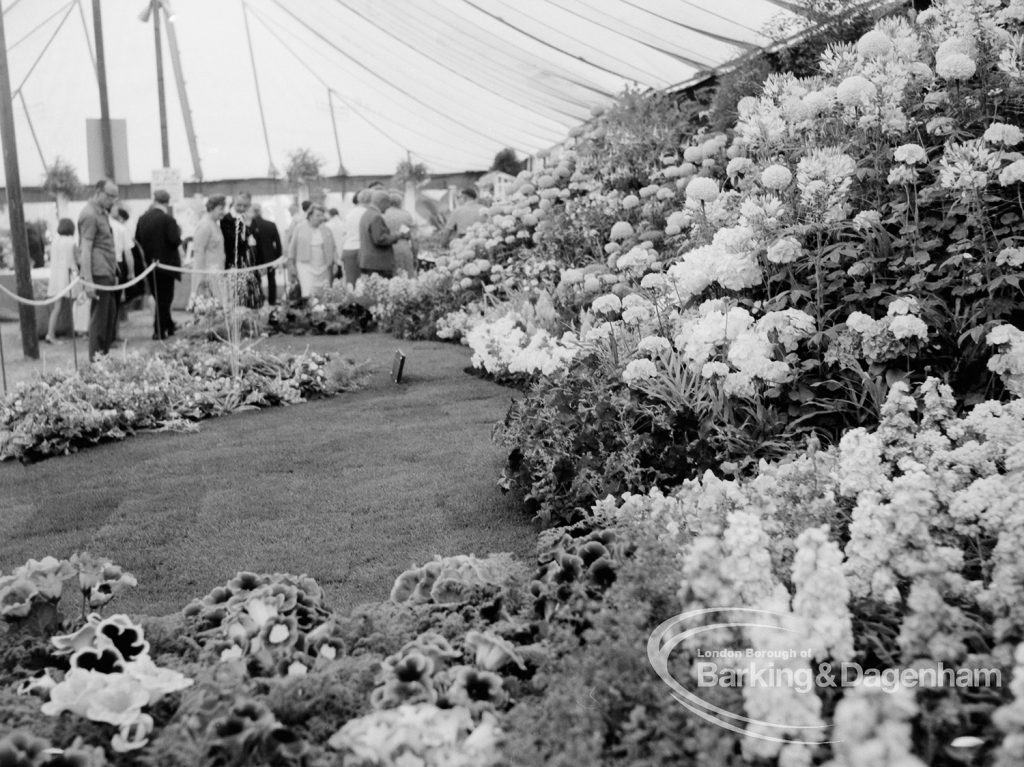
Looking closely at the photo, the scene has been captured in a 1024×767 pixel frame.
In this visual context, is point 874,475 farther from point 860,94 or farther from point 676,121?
point 676,121

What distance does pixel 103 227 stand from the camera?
1020cm

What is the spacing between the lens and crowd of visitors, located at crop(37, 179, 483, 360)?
10180 millimetres

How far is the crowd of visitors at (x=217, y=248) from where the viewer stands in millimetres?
10180

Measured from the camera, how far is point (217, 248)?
39.7 ft

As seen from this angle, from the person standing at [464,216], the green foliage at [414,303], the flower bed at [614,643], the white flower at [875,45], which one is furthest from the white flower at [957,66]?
the person standing at [464,216]

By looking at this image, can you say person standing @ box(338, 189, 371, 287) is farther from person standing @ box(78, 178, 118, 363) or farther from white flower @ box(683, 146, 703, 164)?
white flower @ box(683, 146, 703, 164)

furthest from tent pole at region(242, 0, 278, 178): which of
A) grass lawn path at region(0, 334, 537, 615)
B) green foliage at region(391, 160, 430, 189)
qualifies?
grass lawn path at region(0, 334, 537, 615)

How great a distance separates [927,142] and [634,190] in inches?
177

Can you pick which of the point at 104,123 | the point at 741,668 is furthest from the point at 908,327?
the point at 104,123

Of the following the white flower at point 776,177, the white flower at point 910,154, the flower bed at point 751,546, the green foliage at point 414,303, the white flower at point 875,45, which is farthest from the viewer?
the green foliage at point 414,303

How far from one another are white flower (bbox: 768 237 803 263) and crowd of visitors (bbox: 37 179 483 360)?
6.75 meters

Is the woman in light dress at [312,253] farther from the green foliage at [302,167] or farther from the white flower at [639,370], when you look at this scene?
the white flower at [639,370]

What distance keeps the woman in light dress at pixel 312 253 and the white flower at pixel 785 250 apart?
10.2 m

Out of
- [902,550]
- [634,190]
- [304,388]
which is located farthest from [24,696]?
[634,190]
